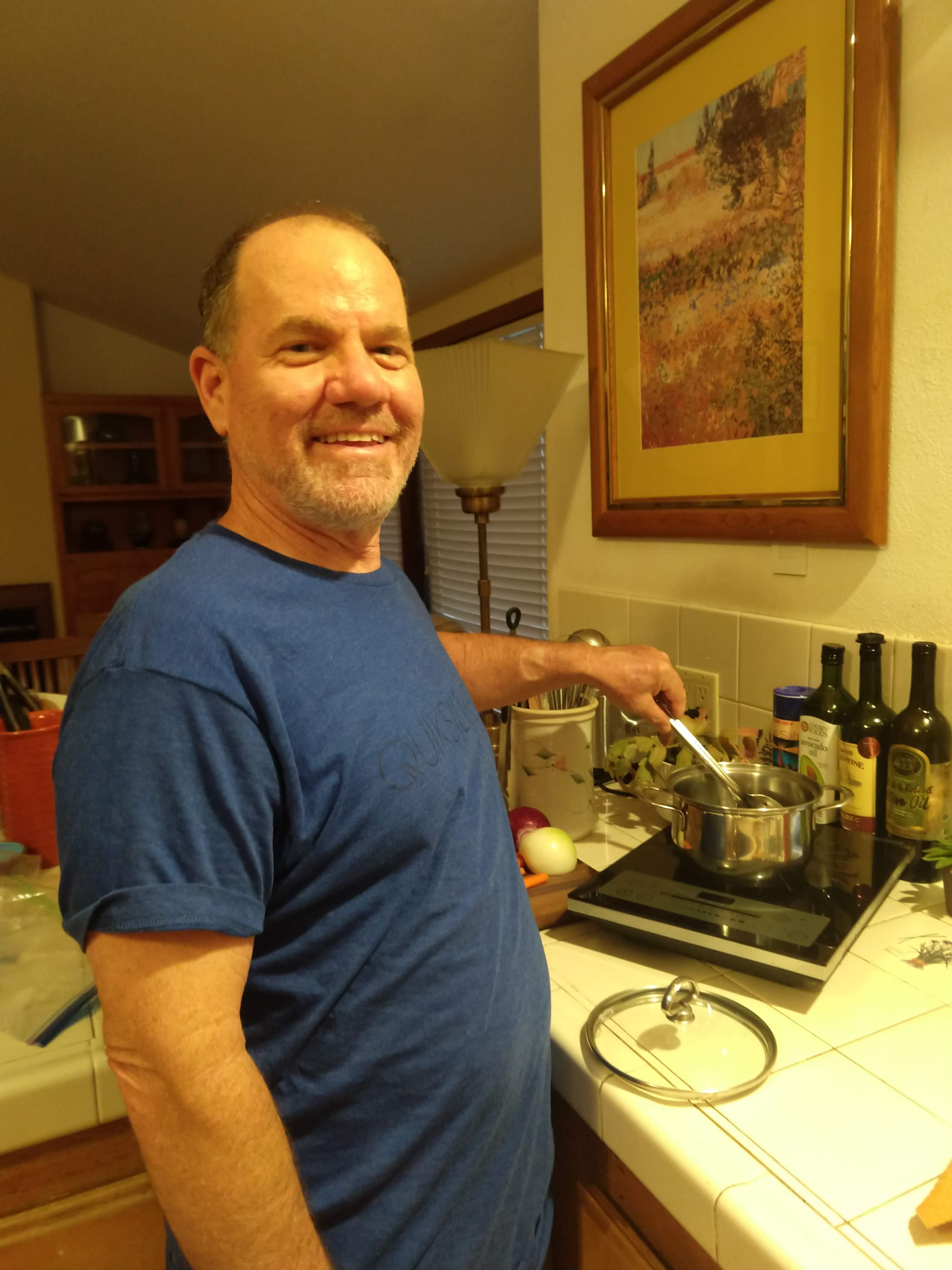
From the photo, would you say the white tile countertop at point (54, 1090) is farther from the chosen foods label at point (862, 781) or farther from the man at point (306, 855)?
the chosen foods label at point (862, 781)

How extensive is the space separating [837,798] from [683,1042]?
454 mm

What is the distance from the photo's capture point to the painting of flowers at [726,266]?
3.54ft

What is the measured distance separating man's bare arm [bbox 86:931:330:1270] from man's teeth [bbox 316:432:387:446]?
1.43 ft

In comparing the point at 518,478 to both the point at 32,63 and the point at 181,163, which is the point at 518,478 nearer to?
the point at 181,163

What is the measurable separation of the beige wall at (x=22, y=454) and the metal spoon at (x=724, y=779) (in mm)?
4165

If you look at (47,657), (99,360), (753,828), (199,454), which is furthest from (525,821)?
(99,360)

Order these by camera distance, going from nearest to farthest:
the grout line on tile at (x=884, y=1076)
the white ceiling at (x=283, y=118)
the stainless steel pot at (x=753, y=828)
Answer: the grout line on tile at (x=884, y=1076), the stainless steel pot at (x=753, y=828), the white ceiling at (x=283, y=118)

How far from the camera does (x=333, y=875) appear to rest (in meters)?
0.62

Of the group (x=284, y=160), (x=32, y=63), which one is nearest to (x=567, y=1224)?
(x=284, y=160)

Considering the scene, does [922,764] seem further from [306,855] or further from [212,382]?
[212,382]

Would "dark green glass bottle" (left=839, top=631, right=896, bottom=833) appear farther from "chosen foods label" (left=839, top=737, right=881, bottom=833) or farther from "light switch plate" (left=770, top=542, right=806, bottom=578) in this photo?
"light switch plate" (left=770, top=542, right=806, bottom=578)

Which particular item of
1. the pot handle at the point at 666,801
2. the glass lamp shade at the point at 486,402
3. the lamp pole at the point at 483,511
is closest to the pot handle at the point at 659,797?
the pot handle at the point at 666,801

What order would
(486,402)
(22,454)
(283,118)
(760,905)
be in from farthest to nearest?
(22,454) → (283,118) → (486,402) → (760,905)

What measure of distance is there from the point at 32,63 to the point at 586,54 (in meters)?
1.45
